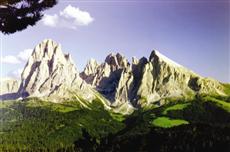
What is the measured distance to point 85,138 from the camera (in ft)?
53.3

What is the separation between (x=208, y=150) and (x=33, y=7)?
179 m

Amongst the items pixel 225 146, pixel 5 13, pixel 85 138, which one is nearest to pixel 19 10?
pixel 5 13

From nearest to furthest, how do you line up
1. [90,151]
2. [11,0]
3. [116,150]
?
[90,151] < [116,150] < [11,0]

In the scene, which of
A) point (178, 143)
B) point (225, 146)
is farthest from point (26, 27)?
point (178, 143)

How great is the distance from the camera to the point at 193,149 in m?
190

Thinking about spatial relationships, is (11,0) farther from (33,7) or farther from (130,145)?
(130,145)

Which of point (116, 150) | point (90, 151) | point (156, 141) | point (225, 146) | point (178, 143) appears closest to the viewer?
point (90, 151)

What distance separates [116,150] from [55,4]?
23.0ft

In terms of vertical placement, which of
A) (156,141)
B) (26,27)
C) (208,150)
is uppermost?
(26,27)

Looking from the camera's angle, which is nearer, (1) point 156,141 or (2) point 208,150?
(1) point 156,141

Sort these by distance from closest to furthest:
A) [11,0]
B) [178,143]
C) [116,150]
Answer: [116,150], [11,0], [178,143]

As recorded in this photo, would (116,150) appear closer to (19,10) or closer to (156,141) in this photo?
(156,141)

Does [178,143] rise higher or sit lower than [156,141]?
lower

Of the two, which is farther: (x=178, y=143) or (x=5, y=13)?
(x=178, y=143)
